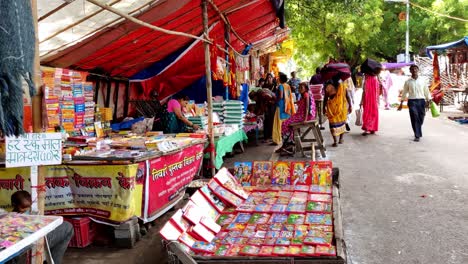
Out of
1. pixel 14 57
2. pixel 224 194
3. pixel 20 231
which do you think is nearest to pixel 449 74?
pixel 224 194

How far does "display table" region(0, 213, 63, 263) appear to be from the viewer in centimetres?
238

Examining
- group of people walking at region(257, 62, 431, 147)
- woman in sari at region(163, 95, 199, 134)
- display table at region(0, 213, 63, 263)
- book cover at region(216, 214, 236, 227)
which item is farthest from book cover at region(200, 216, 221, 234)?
group of people walking at region(257, 62, 431, 147)

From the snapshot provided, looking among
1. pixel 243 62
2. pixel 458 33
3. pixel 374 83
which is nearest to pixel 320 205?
pixel 374 83

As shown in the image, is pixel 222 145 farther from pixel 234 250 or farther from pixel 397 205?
pixel 234 250

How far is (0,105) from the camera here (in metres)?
2.16

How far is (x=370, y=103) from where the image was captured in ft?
37.3

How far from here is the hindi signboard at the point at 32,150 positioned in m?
2.63

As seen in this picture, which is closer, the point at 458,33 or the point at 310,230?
the point at 310,230

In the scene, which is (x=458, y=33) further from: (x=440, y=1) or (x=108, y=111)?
(x=108, y=111)

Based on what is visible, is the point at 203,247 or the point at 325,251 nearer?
the point at 325,251

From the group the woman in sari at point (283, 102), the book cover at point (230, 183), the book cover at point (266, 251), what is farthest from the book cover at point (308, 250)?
the woman in sari at point (283, 102)

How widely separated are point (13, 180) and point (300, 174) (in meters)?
3.30

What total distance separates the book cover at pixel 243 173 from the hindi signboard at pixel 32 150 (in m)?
3.04

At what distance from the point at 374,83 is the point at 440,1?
52.7 ft
